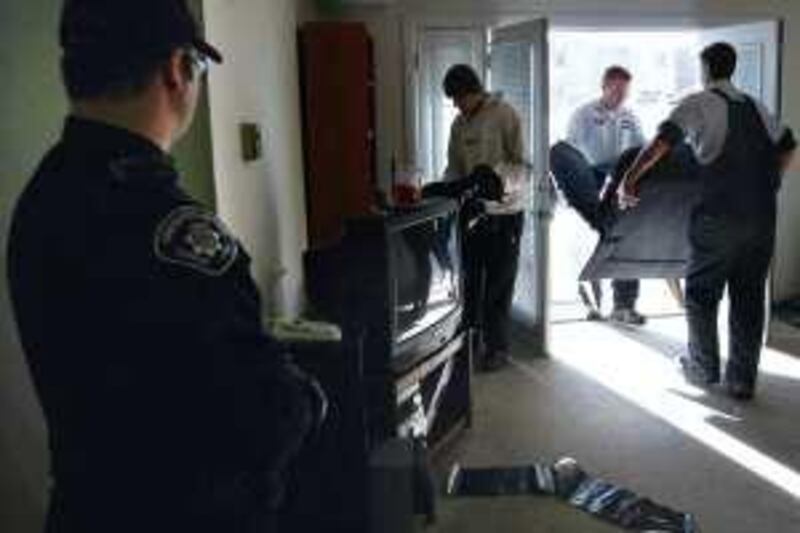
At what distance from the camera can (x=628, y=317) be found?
5.43 metres

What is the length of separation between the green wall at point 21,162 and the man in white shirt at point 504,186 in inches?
103

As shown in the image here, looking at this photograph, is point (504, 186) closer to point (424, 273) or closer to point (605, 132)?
point (424, 273)

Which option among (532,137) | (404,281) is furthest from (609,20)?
(404,281)

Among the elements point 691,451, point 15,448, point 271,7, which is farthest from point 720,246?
point 15,448

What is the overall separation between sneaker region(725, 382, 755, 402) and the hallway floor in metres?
0.05

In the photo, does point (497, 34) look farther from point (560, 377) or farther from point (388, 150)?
point (560, 377)

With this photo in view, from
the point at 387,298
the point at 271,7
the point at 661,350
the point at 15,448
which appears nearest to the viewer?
the point at 15,448

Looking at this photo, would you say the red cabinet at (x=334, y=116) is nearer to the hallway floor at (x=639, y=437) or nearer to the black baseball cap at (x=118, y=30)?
the hallway floor at (x=639, y=437)

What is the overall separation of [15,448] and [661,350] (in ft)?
12.3

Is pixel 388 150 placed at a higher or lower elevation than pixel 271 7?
lower

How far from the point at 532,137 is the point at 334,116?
4.17 ft

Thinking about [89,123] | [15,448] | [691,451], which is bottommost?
[691,451]

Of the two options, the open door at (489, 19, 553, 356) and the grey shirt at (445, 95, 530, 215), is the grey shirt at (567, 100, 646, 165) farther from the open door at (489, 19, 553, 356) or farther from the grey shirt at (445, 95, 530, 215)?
the grey shirt at (445, 95, 530, 215)

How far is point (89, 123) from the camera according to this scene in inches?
43.9
